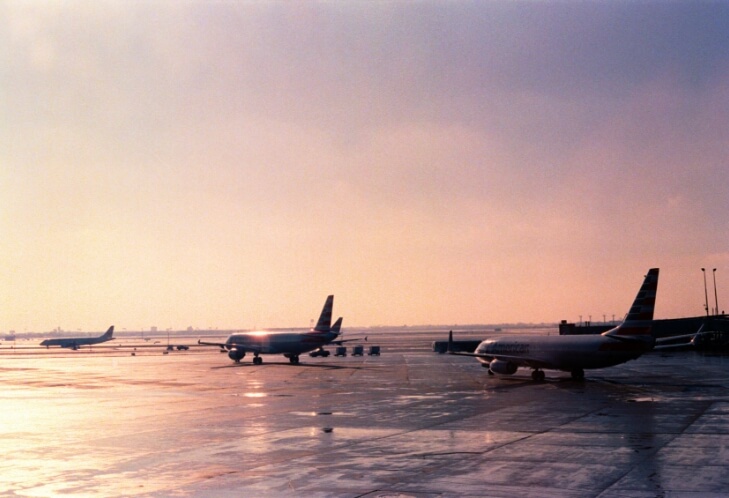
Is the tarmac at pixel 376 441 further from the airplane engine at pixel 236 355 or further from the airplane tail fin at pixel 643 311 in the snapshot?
the airplane engine at pixel 236 355

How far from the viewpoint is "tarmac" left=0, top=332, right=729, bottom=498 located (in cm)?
1681

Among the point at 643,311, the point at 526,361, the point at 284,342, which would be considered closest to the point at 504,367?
the point at 526,361

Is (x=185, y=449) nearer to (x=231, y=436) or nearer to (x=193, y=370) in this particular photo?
(x=231, y=436)

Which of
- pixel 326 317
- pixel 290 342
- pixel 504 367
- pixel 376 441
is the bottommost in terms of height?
pixel 376 441

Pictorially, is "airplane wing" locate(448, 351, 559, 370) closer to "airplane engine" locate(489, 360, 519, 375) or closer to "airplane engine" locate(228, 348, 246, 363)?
"airplane engine" locate(489, 360, 519, 375)

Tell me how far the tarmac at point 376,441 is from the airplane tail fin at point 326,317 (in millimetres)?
39956

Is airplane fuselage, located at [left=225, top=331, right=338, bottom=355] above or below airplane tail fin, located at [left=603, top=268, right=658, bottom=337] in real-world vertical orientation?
below

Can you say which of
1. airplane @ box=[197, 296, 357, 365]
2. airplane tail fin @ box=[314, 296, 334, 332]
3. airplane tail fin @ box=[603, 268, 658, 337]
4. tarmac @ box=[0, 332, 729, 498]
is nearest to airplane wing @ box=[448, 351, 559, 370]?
tarmac @ box=[0, 332, 729, 498]

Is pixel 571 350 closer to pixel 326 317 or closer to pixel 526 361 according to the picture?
pixel 526 361

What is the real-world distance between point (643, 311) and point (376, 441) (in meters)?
30.6

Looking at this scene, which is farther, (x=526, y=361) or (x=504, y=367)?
(x=504, y=367)

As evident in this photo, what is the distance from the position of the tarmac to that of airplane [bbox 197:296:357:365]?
3851cm

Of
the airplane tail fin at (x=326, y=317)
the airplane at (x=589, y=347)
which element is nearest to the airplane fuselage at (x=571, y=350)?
the airplane at (x=589, y=347)

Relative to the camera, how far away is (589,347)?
4978 cm
